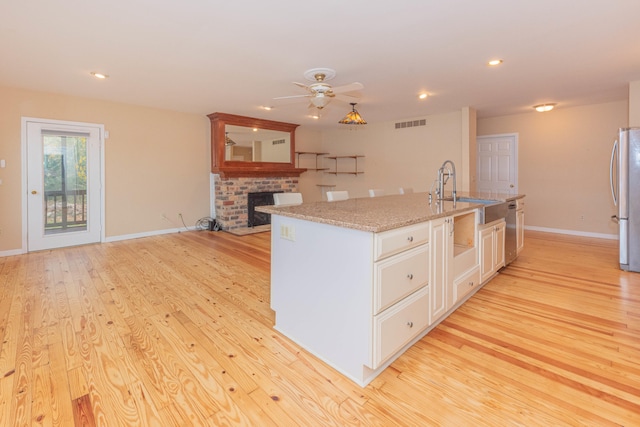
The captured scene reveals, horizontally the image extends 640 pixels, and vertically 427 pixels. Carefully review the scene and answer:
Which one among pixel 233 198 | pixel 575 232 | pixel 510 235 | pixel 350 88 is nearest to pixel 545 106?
pixel 575 232

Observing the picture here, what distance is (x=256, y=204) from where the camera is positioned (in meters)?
6.84

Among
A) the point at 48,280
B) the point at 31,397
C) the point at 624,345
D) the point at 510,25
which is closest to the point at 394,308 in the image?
the point at 624,345

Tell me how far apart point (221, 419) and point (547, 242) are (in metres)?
5.63

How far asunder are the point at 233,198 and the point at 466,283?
16.3ft

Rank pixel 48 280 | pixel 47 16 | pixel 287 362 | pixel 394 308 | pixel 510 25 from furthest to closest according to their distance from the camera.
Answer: pixel 48 280 → pixel 510 25 → pixel 47 16 → pixel 287 362 → pixel 394 308

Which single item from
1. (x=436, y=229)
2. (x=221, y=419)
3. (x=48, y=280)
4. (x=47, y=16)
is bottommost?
(x=221, y=419)

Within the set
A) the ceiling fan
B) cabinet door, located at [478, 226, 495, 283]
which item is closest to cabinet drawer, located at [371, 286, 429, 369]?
cabinet door, located at [478, 226, 495, 283]

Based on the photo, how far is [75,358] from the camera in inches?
76.1

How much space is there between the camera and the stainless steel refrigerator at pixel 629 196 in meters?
3.55

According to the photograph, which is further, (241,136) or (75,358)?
(241,136)

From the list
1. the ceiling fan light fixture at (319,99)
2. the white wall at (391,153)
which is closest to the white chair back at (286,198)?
the ceiling fan light fixture at (319,99)

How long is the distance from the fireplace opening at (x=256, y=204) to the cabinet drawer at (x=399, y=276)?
506 centimetres

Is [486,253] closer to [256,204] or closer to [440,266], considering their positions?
[440,266]

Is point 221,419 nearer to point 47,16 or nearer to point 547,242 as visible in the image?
point 47,16
